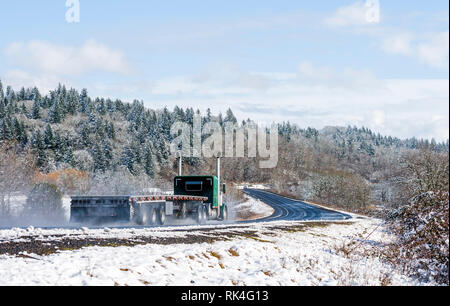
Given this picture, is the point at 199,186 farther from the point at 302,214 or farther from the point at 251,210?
the point at 251,210

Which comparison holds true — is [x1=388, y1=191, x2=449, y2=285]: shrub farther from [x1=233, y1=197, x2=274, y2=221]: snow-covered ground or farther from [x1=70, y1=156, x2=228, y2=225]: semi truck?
[x1=233, y1=197, x2=274, y2=221]: snow-covered ground

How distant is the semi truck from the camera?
67.8 ft

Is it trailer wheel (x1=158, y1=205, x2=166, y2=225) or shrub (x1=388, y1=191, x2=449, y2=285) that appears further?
trailer wheel (x1=158, y1=205, x2=166, y2=225)

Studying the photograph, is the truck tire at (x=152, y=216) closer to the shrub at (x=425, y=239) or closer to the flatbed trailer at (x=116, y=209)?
the flatbed trailer at (x=116, y=209)

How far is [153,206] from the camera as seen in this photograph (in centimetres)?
2223

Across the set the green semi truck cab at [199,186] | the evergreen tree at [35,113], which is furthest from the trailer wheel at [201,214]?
the evergreen tree at [35,113]

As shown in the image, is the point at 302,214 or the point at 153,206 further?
the point at 302,214

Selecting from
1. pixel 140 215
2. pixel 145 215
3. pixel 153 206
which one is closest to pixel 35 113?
pixel 153 206

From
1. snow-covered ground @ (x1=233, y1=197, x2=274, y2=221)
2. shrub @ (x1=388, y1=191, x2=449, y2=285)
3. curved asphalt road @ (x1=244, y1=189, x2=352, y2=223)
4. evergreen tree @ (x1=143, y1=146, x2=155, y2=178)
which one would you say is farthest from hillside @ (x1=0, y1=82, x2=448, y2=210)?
shrub @ (x1=388, y1=191, x2=449, y2=285)

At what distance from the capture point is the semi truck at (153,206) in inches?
813

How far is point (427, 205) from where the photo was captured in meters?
12.1

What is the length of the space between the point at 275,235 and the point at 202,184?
1152 centimetres
